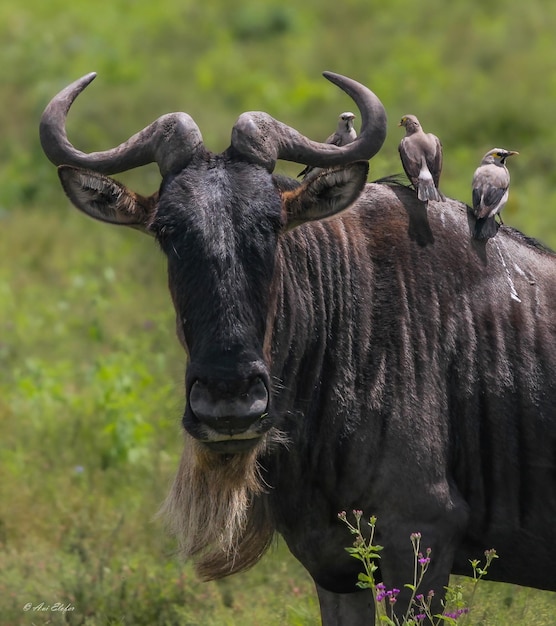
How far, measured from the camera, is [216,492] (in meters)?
4.75

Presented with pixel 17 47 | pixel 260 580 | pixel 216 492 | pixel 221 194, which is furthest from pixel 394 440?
pixel 17 47

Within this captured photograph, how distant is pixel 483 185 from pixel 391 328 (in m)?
0.66

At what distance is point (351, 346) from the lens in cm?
473

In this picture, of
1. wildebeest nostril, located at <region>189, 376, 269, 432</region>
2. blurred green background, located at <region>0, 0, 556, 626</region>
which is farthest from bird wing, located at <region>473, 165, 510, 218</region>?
blurred green background, located at <region>0, 0, 556, 626</region>

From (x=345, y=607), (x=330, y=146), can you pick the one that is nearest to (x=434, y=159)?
(x=330, y=146)

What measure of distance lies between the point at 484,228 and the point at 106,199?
139 cm

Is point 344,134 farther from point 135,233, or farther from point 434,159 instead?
point 135,233

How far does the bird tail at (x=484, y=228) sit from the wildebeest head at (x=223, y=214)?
1.60ft

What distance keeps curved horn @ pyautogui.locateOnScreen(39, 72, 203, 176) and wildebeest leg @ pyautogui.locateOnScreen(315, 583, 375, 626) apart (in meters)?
1.76

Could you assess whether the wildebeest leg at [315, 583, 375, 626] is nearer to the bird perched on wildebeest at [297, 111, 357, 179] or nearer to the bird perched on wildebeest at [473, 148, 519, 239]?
the bird perched on wildebeest at [473, 148, 519, 239]

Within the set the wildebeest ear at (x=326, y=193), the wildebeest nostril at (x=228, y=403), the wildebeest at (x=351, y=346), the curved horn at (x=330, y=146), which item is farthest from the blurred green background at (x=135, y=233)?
the curved horn at (x=330, y=146)

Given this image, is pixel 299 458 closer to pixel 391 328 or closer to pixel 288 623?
pixel 391 328

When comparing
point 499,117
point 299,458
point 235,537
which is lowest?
point 235,537

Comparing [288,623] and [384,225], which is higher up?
[384,225]
